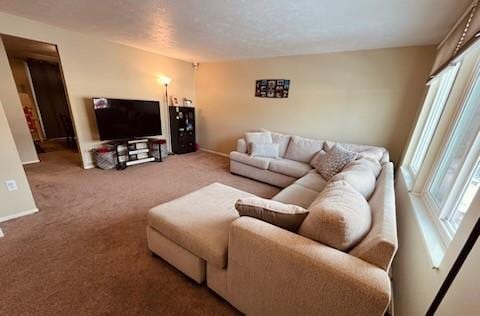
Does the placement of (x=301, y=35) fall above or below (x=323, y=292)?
above

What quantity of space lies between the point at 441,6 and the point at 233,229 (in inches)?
105

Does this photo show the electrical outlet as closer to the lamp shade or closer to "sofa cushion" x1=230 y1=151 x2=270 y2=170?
"sofa cushion" x1=230 y1=151 x2=270 y2=170

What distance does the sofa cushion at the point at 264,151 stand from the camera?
365 cm

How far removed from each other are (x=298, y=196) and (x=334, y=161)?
1.00m

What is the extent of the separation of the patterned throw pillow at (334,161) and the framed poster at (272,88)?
173cm

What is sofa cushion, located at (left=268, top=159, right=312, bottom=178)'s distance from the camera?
3139 millimetres

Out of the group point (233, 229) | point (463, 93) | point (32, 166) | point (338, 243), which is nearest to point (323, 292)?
point (338, 243)

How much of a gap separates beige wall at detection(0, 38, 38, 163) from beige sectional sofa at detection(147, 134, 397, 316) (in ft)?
13.9

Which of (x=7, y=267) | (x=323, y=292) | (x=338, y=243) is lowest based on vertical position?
(x=7, y=267)

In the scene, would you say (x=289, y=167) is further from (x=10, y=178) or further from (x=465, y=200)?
(x=10, y=178)

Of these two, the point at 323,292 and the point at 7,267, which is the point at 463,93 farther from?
the point at 7,267

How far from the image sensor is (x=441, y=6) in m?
1.72

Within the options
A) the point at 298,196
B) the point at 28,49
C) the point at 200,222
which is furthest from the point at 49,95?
the point at 298,196

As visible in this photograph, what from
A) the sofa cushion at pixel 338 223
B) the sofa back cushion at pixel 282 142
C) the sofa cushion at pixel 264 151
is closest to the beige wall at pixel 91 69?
the sofa cushion at pixel 264 151
